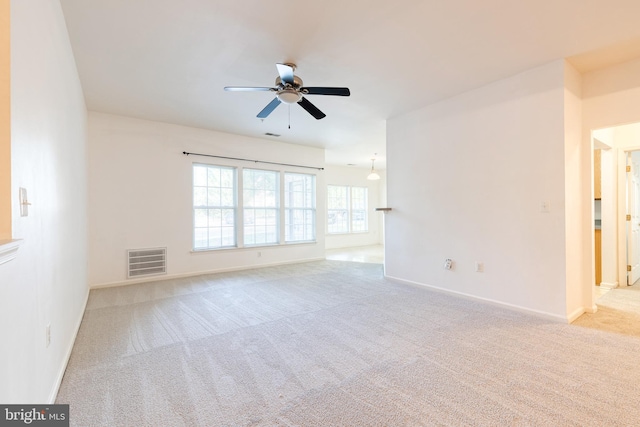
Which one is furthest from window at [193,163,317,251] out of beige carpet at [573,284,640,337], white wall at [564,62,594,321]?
beige carpet at [573,284,640,337]

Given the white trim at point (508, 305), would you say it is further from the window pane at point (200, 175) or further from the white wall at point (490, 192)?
the window pane at point (200, 175)

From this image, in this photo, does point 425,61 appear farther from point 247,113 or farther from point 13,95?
point 13,95

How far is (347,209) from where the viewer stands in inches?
382

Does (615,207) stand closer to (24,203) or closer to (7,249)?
(7,249)

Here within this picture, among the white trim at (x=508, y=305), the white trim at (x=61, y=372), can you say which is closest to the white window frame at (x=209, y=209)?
the white trim at (x=61, y=372)

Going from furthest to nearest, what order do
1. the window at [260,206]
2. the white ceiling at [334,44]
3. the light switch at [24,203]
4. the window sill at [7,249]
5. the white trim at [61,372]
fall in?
the window at [260,206] → the white ceiling at [334,44] → the white trim at [61,372] → the light switch at [24,203] → the window sill at [7,249]

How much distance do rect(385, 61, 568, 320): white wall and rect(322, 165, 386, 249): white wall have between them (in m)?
4.62

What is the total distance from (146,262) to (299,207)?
3390 mm

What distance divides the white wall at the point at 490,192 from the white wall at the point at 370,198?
4.62m

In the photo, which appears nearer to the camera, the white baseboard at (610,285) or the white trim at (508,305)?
the white trim at (508,305)

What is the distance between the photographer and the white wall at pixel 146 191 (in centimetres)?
450

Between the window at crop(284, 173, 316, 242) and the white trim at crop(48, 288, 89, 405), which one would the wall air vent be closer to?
the white trim at crop(48, 288, 89, 405)

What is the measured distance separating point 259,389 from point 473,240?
313 cm

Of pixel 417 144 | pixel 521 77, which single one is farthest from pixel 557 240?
pixel 417 144
